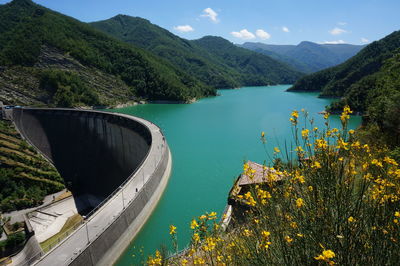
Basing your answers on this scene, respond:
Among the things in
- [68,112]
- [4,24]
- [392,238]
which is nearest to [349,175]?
[392,238]

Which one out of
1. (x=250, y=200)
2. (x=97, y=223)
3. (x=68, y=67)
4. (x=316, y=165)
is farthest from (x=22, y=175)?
(x=68, y=67)

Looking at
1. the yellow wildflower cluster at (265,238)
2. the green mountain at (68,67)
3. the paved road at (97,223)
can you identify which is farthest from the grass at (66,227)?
the green mountain at (68,67)

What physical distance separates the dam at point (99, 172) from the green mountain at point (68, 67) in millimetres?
25908

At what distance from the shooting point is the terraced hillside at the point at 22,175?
79.5 ft

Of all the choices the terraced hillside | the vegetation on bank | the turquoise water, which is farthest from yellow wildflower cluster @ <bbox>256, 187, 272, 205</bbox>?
the terraced hillside

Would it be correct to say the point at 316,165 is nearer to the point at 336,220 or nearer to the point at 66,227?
the point at 336,220

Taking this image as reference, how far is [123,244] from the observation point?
1296cm

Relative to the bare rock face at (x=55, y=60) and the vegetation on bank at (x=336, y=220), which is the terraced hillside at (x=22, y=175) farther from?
the bare rock face at (x=55, y=60)

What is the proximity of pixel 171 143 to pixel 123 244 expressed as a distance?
20.3 m

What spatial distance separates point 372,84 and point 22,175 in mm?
66374

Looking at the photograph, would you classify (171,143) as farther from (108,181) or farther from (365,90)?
(365,90)

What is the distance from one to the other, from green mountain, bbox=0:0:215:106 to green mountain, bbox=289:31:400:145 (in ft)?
146

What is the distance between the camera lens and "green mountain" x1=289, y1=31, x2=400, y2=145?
1772cm

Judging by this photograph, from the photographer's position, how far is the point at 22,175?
27125 millimetres
